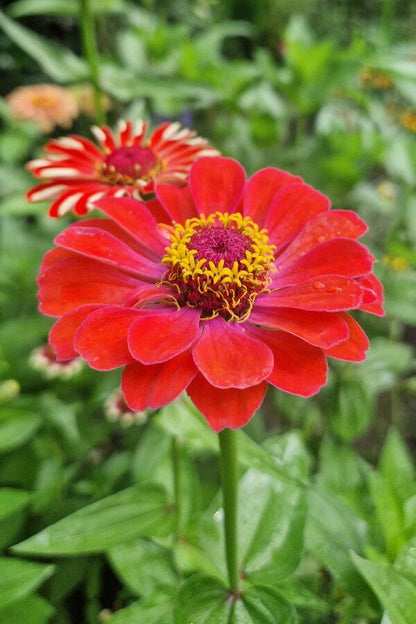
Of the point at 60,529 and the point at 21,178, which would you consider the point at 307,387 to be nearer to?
the point at 60,529

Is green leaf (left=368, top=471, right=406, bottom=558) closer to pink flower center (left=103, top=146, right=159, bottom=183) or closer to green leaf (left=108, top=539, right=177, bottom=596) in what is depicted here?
green leaf (left=108, top=539, right=177, bottom=596)

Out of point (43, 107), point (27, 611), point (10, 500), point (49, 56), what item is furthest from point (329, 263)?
point (43, 107)

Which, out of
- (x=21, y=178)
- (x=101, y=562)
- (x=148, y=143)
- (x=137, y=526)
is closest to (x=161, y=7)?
(x=21, y=178)

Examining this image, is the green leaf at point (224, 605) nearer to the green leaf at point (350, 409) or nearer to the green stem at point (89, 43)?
the green leaf at point (350, 409)

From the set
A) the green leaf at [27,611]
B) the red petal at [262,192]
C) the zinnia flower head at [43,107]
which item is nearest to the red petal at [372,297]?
the red petal at [262,192]

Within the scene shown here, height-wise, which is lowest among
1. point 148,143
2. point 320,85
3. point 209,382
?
point 209,382

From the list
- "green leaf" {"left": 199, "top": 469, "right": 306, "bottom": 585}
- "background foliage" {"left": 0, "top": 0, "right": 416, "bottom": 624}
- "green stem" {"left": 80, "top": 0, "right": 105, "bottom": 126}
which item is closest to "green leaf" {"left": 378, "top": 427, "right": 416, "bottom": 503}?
"background foliage" {"left": 0, "top": 0, "right": 416, "bottom": 624}
